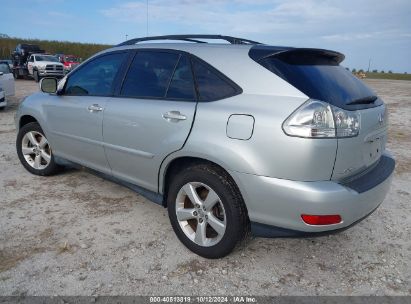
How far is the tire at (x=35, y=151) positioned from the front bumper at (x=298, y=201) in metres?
3.01

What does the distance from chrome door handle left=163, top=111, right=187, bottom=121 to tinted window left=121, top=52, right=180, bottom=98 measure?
247 millimetres

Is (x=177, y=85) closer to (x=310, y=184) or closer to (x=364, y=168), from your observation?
(x=310, y=184)

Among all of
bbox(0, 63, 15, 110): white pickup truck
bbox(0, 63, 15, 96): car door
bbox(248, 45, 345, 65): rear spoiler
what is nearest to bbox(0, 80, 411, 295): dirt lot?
bbox(248, 45, 345, 65): rear spoiler

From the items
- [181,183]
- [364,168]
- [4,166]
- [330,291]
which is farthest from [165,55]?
[4,166]

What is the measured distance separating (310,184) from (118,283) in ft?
4.95

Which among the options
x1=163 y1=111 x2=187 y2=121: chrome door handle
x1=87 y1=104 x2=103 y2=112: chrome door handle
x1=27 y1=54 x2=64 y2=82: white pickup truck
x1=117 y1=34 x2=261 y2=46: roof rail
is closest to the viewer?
x1=163 y1=111 x2=187 y2=121: chrome door handle

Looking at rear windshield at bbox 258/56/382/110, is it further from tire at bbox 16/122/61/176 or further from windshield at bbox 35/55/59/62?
windshield at bbox 35/55/59/62

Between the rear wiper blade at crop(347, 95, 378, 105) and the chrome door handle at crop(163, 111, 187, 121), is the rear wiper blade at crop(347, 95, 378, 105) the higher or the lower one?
the higher one

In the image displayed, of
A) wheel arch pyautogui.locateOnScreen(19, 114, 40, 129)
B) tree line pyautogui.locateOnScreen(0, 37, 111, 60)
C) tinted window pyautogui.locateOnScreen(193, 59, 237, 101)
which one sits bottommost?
wheel arch pyautogui.locateOnScreen(19, 114, 40, 129)

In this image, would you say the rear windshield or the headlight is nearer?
the headlight

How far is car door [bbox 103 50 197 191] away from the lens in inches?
115

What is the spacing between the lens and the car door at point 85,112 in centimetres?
365

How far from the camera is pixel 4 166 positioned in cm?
516

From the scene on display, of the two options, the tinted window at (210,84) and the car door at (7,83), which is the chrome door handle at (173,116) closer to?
the tinted window at (210,84)
